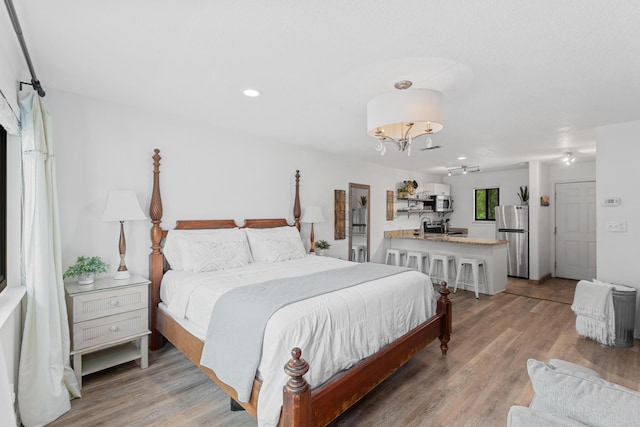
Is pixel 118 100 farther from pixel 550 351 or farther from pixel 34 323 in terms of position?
pixel 550 351

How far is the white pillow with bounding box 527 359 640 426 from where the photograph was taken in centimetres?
83

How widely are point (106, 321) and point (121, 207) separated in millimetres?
991

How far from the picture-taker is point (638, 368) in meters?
2.75

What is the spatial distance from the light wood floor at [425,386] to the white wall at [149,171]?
1.12 meters

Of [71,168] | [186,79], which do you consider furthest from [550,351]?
[71,168]

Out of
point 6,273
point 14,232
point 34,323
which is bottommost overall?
point 34,323

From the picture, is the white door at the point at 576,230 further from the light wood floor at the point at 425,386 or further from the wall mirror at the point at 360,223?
the wall mirror at the point at 360,223

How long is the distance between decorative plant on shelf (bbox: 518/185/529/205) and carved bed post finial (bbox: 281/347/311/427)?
6.94 meters

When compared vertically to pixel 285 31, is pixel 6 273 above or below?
below

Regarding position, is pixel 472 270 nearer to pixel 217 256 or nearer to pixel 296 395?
pixel 217 256

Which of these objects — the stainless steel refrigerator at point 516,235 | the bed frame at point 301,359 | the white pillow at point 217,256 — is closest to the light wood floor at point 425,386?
the bed frame at point 301,359

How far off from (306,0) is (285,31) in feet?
0.98

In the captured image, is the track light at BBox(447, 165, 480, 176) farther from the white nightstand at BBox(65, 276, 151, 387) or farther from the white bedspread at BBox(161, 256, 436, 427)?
the white nightstand at BBox(65, 276, 151, 387)

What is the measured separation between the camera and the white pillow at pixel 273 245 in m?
3.73
